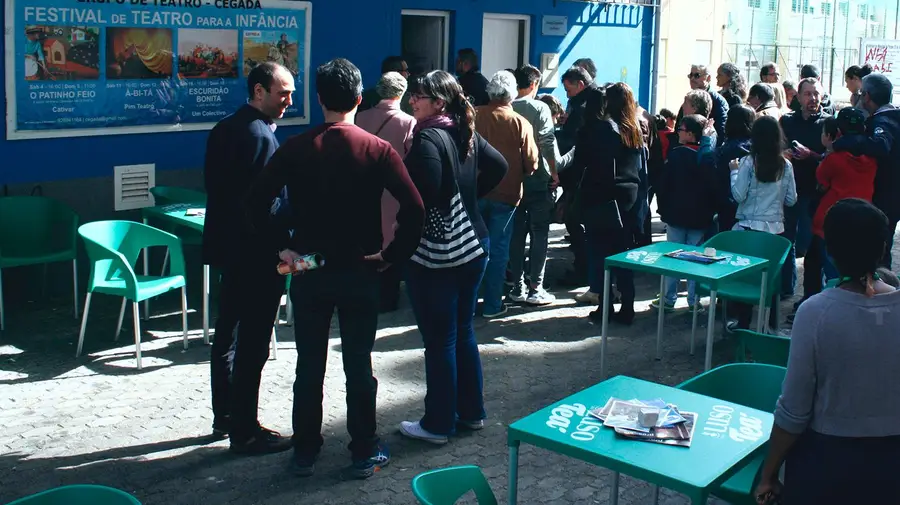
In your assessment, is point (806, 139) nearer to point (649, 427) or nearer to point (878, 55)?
point (649, 427)

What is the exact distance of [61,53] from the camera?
27.1 ft

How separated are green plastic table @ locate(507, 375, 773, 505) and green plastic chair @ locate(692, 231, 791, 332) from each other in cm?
316

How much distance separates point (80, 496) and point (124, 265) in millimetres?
3896

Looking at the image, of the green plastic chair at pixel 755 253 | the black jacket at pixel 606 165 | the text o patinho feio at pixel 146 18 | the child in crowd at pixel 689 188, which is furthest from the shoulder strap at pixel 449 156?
the text o patinho feio at pixel 146 18

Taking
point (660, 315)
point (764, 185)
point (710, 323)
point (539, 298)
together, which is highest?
point (764, 185)

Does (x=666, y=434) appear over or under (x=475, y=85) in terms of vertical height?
under

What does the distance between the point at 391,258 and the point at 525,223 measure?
12.7 feet

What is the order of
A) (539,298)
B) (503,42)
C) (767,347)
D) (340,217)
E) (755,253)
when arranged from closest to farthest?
(340,217), (767,347), (755,253), (539,298), (503,42)

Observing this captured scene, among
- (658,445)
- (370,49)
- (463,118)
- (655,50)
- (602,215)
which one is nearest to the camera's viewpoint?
(658,445)

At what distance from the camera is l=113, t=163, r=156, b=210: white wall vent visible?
28.7 feet

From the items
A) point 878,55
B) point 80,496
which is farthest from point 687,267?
point 878,55

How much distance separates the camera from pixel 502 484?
5.14 m

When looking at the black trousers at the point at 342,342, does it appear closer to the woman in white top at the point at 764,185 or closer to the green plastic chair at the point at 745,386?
the green plastic chair at the point at 745,386

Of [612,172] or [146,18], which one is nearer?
[612,172]
